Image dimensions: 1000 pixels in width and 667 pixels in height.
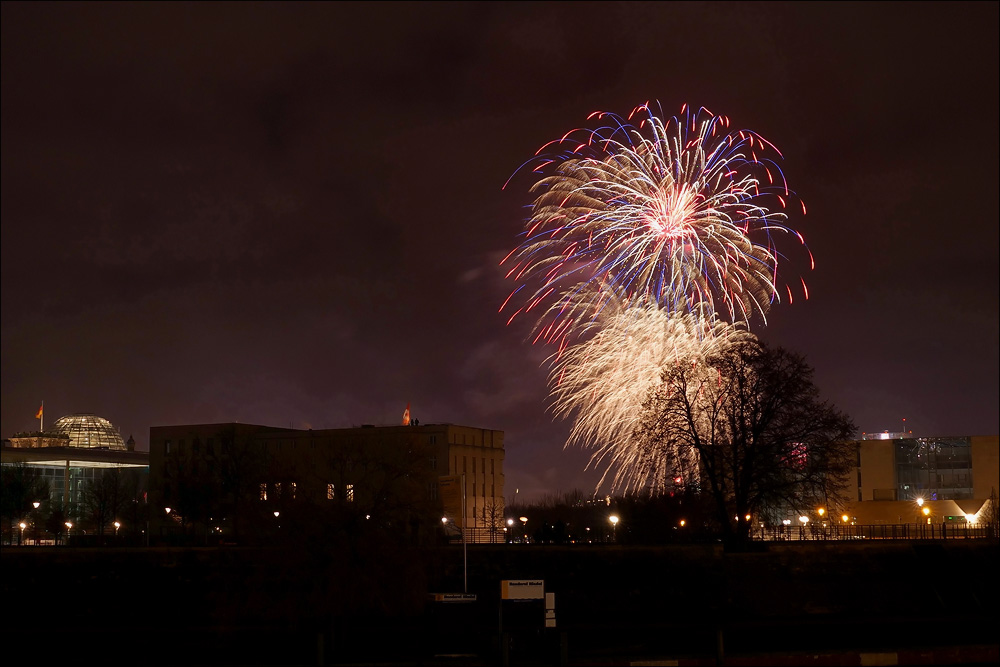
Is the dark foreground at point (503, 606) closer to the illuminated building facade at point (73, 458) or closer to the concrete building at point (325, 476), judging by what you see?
the concrete building at point (325, 476)

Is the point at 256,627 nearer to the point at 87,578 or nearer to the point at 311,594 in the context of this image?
the point at 311,594

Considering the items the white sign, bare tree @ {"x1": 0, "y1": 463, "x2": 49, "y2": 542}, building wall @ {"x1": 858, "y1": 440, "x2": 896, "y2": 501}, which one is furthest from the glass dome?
the white sign

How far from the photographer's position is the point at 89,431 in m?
175

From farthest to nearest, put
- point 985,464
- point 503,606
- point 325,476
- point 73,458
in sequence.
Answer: point 73,458, point 985,464, point 325,476, point 503,606

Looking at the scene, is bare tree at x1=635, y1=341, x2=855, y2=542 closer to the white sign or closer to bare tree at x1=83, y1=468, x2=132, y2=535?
the white sign

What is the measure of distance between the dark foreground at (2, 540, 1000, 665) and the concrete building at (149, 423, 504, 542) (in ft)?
A: 8.37

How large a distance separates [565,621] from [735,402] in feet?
60.4

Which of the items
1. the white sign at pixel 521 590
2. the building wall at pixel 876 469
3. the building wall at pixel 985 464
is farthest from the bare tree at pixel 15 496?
the building wall at pixel 985 464

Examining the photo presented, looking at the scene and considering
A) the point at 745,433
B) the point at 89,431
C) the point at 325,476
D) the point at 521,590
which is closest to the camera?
the point at 521,590

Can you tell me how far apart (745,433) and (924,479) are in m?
45.5

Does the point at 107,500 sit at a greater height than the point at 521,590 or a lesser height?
greater

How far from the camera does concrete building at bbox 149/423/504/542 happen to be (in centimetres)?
4712

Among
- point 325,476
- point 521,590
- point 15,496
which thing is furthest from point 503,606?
point 15,496

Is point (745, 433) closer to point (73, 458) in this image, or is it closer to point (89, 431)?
point (73, 458)
